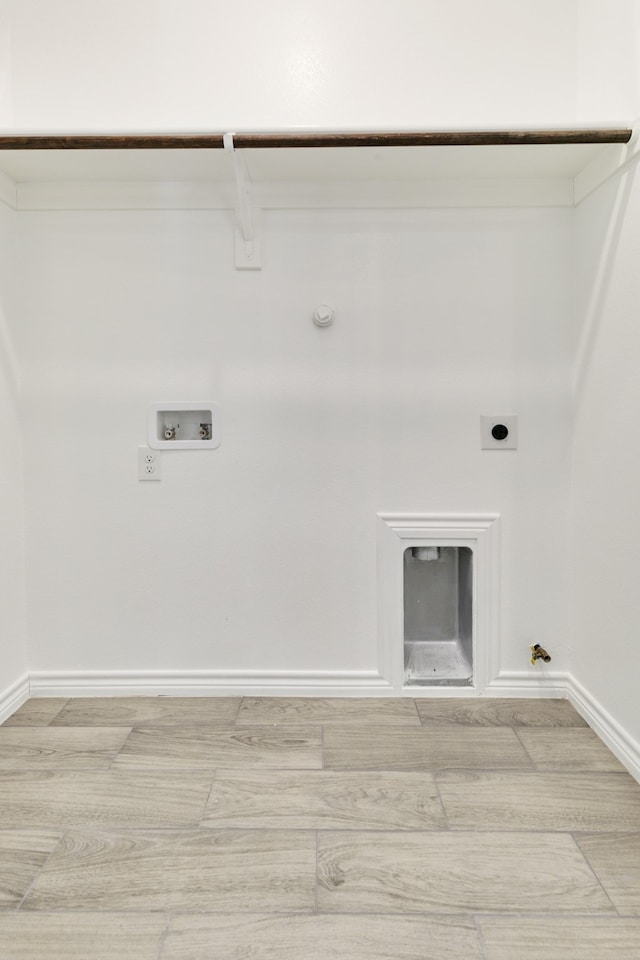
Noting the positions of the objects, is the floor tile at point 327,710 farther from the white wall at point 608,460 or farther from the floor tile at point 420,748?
the white wall at point 608,460

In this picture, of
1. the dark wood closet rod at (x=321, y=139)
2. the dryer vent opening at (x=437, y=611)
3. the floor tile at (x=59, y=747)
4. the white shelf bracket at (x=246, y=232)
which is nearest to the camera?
the dark wood closet rod at (x=321, y=139)

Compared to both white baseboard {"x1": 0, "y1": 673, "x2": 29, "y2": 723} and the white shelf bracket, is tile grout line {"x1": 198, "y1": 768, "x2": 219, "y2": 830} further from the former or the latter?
the white shelf bracket

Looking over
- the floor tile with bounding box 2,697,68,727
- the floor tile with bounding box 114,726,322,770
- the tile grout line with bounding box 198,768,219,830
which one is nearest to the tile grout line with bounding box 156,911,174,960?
the tile grout line with bounding box 198,768,219,830

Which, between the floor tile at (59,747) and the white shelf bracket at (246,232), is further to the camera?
the white shelf bracket at (246,232)

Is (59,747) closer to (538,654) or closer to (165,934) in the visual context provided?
(165,934)

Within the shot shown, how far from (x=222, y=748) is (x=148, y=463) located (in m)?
1.00

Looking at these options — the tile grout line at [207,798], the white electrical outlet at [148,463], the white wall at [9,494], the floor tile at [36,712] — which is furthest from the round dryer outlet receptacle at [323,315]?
the floor tile at [36,712]

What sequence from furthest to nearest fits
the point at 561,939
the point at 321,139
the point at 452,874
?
1. the point at 321,139
2. the point at 452,874
3. the point at 561,939

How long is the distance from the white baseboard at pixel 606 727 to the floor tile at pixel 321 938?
787mm

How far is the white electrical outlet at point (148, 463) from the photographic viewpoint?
227 centimetres

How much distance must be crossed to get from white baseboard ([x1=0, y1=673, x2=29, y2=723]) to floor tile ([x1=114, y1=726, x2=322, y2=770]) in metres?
0.48

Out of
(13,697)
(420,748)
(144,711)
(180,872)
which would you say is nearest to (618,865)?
(420,748)

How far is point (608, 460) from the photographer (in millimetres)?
1951

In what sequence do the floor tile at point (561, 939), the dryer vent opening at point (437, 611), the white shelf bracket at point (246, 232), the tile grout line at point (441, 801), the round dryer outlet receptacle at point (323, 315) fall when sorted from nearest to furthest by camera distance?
the floor tile at point (561, 939) < the tile grout line at point (441, 801) < the white shelf bracket at point (246, 232) < the round dryer outlet receptacle at point (323, 315) < the dryer vent opening at point (437, 611)
